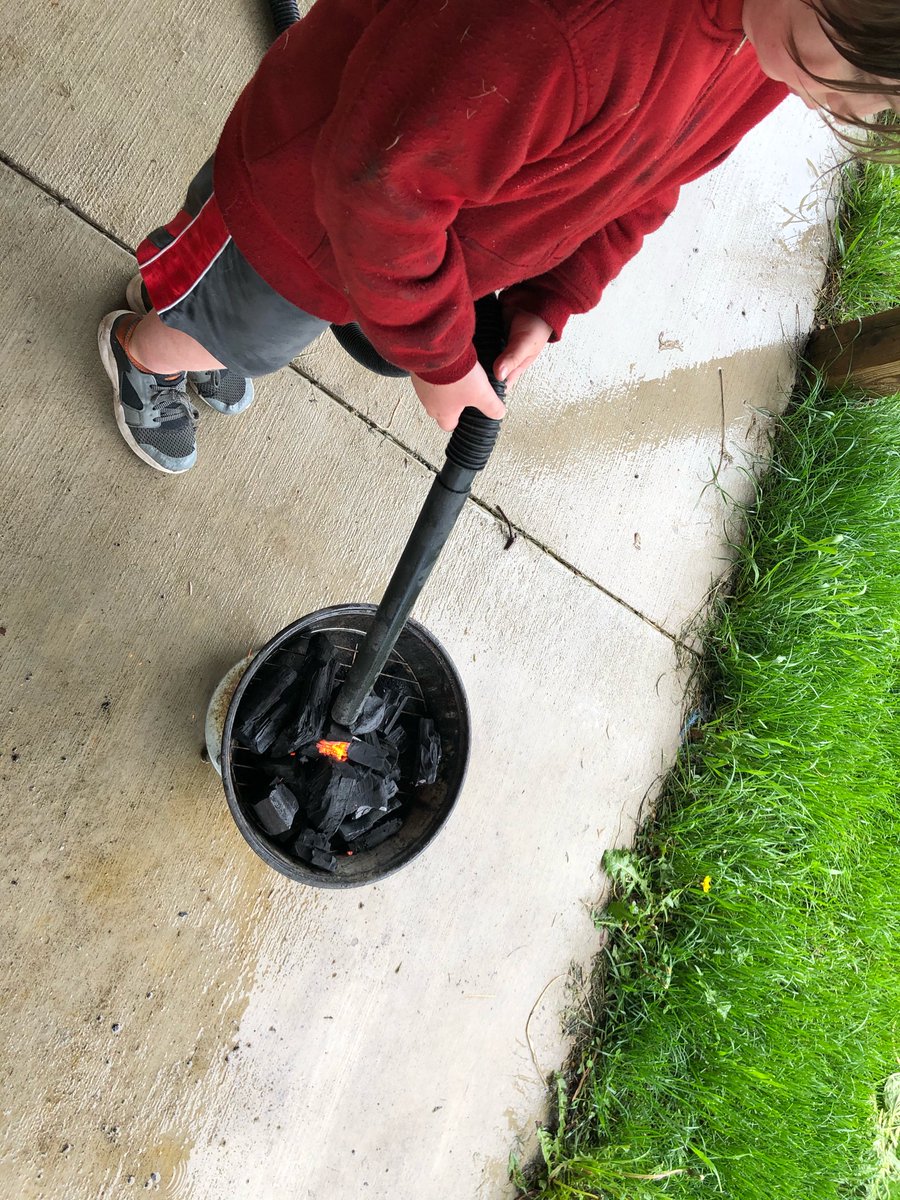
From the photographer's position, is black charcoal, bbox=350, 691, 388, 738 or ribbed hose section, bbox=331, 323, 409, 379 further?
black charcoal, bbox=350, 691, 388, 738

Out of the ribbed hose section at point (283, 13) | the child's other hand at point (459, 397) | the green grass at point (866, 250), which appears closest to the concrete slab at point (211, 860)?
the ribbed hose section at point (283, 13)

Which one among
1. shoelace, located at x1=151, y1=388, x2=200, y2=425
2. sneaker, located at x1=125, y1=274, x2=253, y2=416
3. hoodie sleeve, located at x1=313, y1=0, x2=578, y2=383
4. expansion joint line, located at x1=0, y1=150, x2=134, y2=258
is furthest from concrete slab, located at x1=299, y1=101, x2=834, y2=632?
hoodie sleeve, located at x1=313, y1=0, x2=578, y2=383

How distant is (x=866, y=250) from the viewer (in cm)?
304

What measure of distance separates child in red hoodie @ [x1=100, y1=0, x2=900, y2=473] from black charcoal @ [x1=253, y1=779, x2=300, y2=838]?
0.82m

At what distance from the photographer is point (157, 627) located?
187 centimetres

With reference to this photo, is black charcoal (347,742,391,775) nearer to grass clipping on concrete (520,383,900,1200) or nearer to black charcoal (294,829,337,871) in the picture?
black charcoal (294,829,337,871)

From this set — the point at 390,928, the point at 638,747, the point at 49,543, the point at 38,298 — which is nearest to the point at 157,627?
the point at 49,543

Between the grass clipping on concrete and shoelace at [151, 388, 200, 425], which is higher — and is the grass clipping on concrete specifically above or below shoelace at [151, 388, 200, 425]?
below

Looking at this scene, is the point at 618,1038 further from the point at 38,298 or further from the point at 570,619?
the point at 38,298

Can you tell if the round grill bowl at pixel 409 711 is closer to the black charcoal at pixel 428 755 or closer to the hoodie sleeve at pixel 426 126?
the black charcoal at pixel 428 755

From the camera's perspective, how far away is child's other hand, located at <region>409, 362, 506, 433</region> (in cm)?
123

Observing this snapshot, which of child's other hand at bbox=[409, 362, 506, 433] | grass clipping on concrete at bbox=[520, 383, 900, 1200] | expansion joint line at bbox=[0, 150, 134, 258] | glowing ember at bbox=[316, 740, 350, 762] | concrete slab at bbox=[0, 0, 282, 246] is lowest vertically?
grass clipping on concrete at bbox=[520, 383, 900, 1200]

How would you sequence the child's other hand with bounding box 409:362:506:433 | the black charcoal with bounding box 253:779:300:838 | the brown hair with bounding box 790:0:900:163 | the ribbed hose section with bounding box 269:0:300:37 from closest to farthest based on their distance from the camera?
the brown hair with bounding box 790:0:900:163, the child's other hand with bounding box 409:362:506:433, the black charcoal with bounding box 253:779:300:838, the ribbed hose section with bounding box 269:0:300:37

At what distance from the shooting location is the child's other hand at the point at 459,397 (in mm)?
1233
